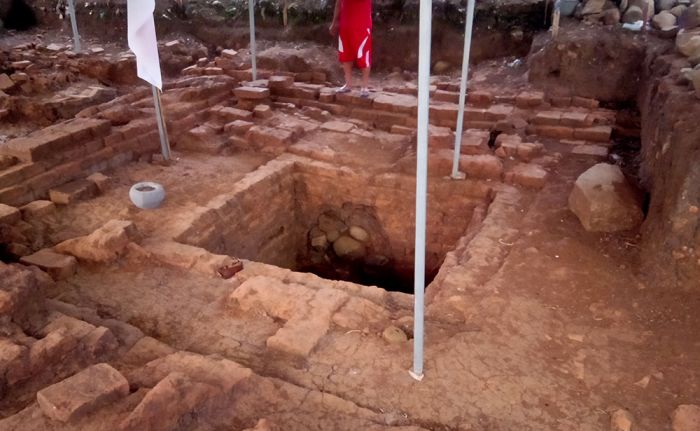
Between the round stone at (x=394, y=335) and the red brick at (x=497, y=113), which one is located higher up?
the red brick at (x=497, y=113)

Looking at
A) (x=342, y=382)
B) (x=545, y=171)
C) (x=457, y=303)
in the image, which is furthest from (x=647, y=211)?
(x=342, y=382)

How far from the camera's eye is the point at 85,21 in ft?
37.6

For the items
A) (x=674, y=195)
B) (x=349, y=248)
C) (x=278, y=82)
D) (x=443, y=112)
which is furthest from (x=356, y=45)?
(x=674, y=195)

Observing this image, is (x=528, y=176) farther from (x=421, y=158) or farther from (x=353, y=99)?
(x=421, y=158)

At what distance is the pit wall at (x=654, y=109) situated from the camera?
3.38 meters

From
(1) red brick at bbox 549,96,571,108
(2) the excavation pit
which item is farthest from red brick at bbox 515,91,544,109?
(2) the excavation pit

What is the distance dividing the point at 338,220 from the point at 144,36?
273cm

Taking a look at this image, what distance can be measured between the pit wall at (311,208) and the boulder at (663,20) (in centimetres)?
407

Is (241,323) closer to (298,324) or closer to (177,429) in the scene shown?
(298,324)

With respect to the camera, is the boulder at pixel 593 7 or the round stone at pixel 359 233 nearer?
the round stone at pixel 359 233

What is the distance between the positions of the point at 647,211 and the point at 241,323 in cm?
318

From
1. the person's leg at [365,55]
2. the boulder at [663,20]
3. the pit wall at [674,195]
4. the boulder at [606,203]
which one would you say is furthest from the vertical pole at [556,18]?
the boulder at [606,203]

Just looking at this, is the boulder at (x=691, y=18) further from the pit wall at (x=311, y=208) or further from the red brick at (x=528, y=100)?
the pit wall at (x=311, y=208)

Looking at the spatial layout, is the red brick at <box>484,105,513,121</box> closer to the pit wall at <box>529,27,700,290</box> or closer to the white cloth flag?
the pit wall at <box>529,27,700,290</box>
